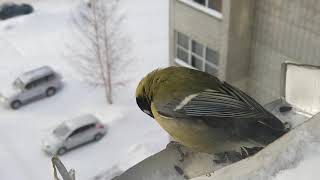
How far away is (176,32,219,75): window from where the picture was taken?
11383mm

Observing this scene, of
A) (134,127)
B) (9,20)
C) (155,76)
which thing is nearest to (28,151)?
(134,127)

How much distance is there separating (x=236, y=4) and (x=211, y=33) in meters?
0.93

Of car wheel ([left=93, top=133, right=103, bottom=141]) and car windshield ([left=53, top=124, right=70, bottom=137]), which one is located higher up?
car windshield ([left=53, top=124, right=70, bottom=137])

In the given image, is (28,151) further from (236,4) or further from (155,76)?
(155,76)

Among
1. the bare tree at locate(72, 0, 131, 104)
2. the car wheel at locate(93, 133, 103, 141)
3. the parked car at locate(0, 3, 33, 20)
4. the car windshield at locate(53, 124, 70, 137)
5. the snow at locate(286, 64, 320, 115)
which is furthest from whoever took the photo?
the parked car at locate(0, 3, 33, 20)

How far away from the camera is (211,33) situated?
35.6 feet

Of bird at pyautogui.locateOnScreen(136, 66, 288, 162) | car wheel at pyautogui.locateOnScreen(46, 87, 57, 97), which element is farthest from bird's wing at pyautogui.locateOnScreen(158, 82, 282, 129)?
car wheel at pyautogui.locateOnScreen(46, 87, 57, 97)

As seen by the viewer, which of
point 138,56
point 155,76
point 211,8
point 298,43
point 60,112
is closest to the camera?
point 155,76

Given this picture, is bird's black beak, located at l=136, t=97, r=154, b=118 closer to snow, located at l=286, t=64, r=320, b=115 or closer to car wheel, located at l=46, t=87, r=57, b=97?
snow, located at l=286, t=64, r=320, b=115

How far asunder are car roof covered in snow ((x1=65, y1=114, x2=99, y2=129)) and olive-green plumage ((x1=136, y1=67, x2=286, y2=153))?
10489 millimetres

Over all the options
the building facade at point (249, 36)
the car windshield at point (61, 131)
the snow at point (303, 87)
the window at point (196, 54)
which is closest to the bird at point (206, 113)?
the snow at point (303, 87)

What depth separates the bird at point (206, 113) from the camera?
3.28 m

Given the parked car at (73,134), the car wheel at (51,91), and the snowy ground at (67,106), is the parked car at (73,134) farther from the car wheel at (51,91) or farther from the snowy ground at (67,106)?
the car wheel at (51,91)

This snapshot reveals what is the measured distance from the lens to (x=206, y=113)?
11.0 ft
